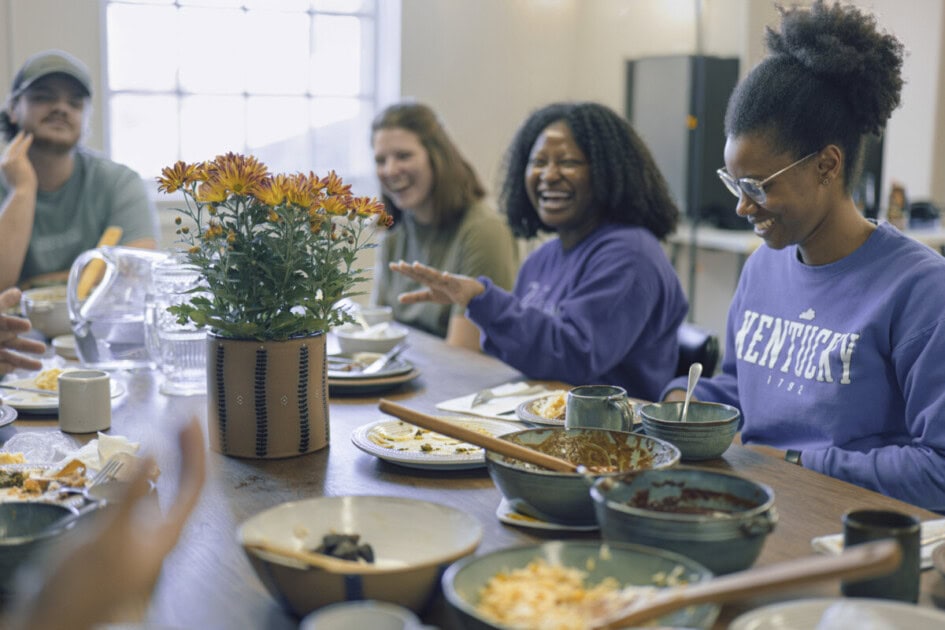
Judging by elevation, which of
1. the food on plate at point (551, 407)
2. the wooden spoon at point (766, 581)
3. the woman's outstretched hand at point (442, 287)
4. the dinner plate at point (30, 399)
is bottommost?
the dinner plate at point (30, 399)

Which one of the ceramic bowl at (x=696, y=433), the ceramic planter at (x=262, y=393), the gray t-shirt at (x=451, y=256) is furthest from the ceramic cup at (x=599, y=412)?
the gray t-shirt at (x=451, y=256)

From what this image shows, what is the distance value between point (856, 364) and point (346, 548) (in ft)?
3.12

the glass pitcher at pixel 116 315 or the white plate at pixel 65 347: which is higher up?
the glass pitcher at pixel 116 315

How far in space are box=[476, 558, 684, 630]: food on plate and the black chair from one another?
1449mm

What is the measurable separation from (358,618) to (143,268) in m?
1.58

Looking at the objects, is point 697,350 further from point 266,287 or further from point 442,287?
point 266,287

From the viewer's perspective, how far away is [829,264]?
1.72m

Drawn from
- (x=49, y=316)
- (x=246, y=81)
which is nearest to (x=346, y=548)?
(x=49, y=316)

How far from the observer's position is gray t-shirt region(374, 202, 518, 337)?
311 centimetres

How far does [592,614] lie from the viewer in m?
0.85

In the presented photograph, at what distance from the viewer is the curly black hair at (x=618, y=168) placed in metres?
2.46

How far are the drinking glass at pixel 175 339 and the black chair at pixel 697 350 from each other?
107cm

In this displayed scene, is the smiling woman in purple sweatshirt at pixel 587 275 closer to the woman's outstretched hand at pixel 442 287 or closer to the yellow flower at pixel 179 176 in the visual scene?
the woman's outstretched hand at pixel 442 287

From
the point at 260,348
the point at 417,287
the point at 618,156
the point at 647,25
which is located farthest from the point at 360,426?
the point at 647,25
